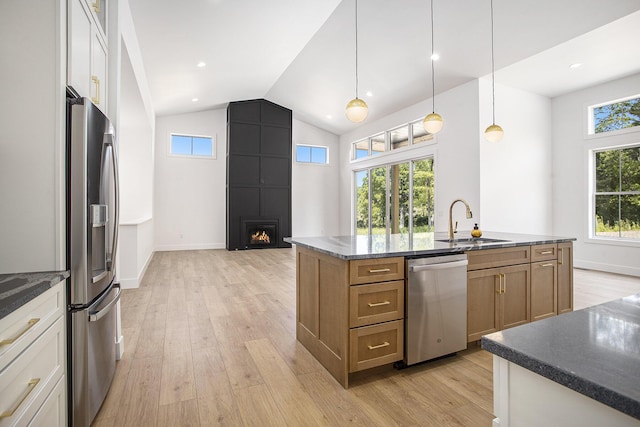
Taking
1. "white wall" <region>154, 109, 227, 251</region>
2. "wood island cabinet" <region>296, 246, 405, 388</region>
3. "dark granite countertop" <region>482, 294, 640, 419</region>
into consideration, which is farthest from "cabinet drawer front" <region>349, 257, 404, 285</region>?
"white wall" <region>154, 109, 227, 251</region>

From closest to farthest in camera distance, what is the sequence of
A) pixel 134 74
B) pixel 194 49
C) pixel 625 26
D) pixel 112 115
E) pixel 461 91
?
pixel 112 115, pixel 625 26, pixel 134 74, pixel 194 49, pixel 461 91

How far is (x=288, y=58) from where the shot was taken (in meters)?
6.26

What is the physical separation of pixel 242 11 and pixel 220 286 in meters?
3.86

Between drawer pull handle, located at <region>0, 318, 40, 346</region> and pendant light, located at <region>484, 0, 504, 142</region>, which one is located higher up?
pendant light, located at <region>484, 0, 504, 142</region>

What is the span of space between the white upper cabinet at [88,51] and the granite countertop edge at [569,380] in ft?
6.76

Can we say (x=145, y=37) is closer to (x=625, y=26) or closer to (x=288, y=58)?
(x=288, y=58)

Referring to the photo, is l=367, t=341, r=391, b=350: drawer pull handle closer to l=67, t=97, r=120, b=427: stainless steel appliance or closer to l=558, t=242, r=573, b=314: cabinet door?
l=67, t=97, r=120, b=427: stainless steel appliance

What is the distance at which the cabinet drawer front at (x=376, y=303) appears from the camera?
6.62ft

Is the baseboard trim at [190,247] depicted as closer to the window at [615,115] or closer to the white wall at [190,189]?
the white wall at [190,189]

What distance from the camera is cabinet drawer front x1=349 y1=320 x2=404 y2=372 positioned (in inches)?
80.2

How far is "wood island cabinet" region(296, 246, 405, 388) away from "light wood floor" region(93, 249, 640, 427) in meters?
0.15

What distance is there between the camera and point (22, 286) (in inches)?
47.7

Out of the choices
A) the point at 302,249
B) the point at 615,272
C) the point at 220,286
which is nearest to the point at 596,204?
the point at 615,272

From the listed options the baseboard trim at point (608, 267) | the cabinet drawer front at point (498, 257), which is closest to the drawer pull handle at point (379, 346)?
the cabinet drawer front at point (498, 257)
